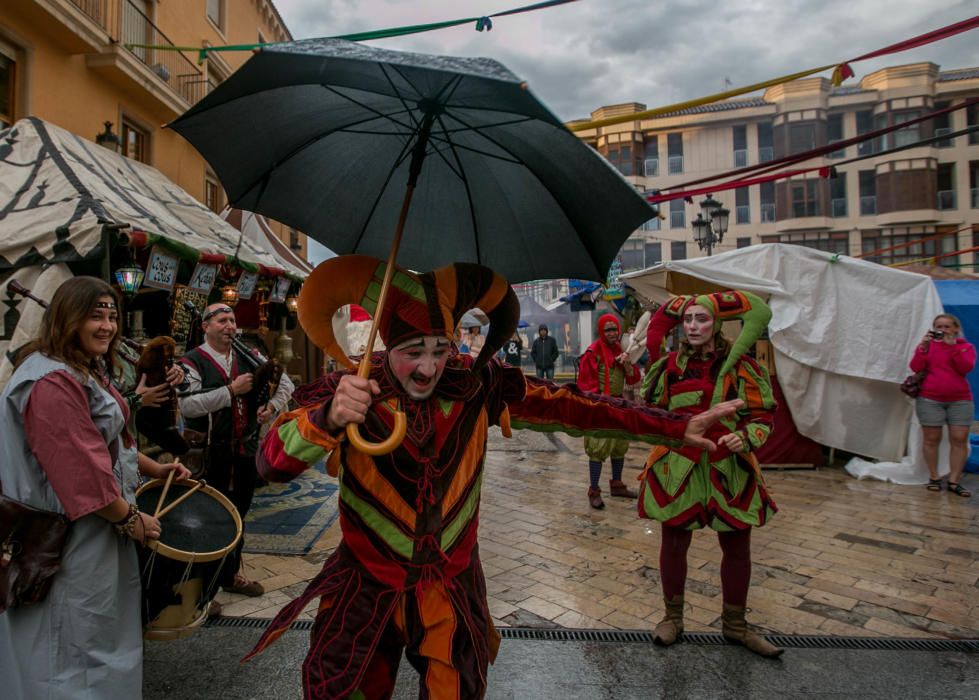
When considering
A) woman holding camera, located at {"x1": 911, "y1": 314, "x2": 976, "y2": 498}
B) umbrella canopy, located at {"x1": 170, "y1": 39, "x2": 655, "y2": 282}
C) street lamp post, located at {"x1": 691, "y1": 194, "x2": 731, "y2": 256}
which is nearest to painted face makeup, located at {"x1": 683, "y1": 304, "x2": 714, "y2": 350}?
umbrella canopy, located at {"x1": 170, "y1": 39, "x2": 655, "y2": 282}

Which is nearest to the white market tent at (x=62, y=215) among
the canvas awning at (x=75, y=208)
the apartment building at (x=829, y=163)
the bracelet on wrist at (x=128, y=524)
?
the canvas awning at (x=75, y=208)

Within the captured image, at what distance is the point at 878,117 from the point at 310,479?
121 feet

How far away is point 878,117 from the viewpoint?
3281 cm

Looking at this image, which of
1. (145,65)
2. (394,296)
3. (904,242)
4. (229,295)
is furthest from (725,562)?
(904,242)

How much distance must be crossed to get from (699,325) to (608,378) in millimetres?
3446

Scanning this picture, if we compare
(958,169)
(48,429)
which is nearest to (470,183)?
(48,429)

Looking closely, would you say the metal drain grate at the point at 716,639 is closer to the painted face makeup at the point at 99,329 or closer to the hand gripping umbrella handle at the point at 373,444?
the painted face makeup at the point at 99,329

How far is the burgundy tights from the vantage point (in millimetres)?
3402

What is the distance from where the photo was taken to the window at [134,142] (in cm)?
1097

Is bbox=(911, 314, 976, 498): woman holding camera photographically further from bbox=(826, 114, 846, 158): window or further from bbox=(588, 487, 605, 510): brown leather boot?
bbox=(826, 114, 846, 158): window

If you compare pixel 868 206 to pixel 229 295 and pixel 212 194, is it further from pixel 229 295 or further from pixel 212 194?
pixel 229 295

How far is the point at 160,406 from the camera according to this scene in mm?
3566

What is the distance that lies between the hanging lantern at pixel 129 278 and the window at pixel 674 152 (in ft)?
116

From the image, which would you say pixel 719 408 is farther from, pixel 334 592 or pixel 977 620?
pixel 977 620
